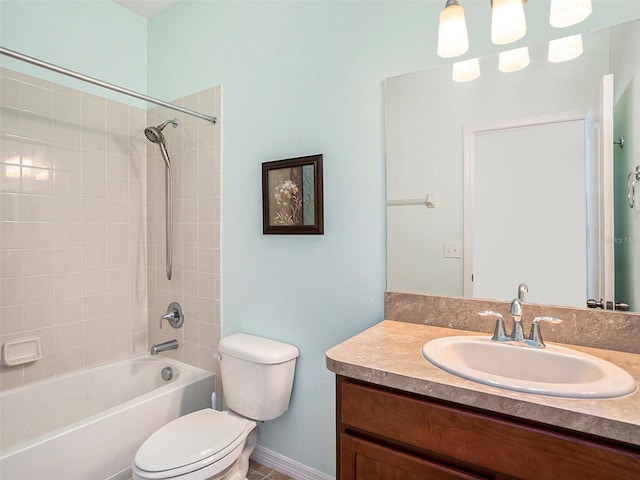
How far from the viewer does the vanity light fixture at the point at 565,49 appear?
1.11 m

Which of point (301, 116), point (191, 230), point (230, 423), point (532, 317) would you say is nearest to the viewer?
point (532, 317)

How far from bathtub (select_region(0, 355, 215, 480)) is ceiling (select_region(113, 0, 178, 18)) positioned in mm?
2280

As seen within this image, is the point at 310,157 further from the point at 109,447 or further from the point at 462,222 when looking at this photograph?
the point at 109,447

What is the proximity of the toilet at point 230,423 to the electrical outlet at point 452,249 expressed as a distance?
85cm

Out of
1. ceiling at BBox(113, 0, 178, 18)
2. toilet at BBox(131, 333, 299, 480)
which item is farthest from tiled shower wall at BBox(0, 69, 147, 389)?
toilet at BBox(131, 333, 299, 480)

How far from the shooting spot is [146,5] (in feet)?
7.28

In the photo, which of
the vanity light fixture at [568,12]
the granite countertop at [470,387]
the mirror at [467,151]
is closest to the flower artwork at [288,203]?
the mirror at [467,151]

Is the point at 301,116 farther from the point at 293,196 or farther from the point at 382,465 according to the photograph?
the point at 382,465

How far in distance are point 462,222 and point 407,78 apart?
62 cm

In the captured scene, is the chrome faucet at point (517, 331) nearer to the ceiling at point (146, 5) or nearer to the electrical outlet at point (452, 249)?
the electrical outlet at point (452, 249)

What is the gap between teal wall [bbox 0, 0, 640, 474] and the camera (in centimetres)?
146

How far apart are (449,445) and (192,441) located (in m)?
1.03

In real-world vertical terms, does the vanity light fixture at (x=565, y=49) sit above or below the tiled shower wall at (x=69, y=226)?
above

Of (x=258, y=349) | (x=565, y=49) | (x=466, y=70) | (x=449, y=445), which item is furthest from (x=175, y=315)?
(x=565, y=49)
